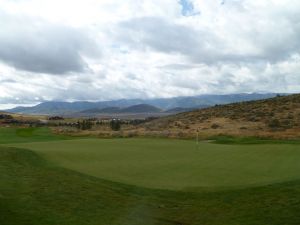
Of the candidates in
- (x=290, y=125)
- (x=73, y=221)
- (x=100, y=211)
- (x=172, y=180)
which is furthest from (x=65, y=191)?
(x=290, y=125)

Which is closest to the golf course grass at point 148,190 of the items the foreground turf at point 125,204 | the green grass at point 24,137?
the foreground turf at point 125,204

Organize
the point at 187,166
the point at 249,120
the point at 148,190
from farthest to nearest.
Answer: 1. the point at 249,120
2. the point at 187,166
3. the point at 148,190

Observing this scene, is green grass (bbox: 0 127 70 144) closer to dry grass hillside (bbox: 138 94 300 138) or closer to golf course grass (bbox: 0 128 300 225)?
dry grass hillside (bbox: 138 94 300 138)

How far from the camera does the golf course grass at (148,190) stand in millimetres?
9383

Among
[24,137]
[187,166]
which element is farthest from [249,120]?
[187,166]

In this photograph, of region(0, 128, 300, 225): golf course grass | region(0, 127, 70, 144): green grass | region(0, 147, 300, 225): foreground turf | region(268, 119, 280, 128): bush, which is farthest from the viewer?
region(268, 119, 280, 128): bush

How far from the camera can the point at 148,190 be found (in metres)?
12.1

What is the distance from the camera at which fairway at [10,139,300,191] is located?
1313 centimetres

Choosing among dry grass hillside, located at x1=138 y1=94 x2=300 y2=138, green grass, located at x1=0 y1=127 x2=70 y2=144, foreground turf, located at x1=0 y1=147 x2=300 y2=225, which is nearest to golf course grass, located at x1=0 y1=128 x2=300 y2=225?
foreground turf, located at x1=0 y1=147 x2=300 y2=225

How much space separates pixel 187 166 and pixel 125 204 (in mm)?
5622

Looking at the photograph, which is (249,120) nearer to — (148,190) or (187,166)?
(187,166)

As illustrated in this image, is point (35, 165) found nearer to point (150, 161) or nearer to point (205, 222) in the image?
point (150, 161)

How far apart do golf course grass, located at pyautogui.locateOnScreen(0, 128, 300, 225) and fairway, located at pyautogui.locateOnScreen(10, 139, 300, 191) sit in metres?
0.03

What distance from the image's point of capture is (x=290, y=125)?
166 feet
